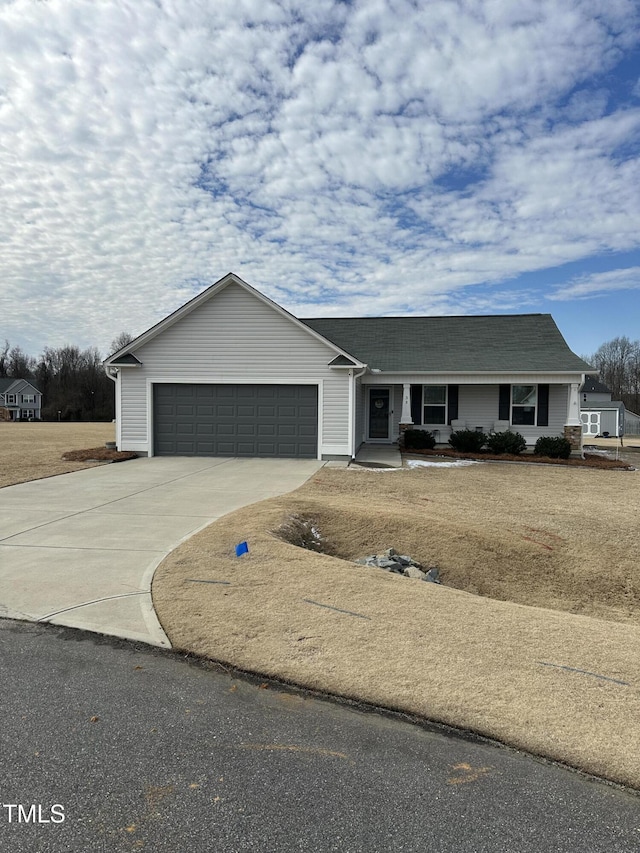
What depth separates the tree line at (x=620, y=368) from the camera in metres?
68.5

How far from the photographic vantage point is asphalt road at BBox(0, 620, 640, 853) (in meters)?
2.45

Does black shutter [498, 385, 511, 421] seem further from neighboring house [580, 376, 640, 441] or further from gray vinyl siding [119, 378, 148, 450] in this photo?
neighboring house [580, 376, 640, 441]

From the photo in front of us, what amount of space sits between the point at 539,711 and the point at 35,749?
9.19 ft

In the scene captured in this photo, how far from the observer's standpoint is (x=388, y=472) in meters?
14.7

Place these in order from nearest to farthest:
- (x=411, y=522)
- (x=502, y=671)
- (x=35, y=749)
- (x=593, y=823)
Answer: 1. (x=593, y=823)
2. (x=35, y=749)
3. (x=502, y=671)
4. (x=411, y=522)

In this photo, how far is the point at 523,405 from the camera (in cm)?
1983

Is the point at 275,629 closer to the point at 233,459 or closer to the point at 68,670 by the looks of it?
the point at 68,670

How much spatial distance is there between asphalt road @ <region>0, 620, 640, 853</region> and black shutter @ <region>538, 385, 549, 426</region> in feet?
58.4

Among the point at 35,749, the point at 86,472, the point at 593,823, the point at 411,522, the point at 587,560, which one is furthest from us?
the point at 86,472

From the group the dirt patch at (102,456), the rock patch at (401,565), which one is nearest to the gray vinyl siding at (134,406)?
the dirt patch at (102,456)

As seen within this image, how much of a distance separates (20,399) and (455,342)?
7523 cm

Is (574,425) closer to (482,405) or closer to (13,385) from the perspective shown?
(482,405)

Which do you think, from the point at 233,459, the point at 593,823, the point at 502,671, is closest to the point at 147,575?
the point at 502,671

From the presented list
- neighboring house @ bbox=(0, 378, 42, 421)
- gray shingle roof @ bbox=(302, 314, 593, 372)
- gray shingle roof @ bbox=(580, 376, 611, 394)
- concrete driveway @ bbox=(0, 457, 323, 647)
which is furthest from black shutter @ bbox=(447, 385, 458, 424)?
neighboring house @ bbox=(0, 378, 42, 421)
